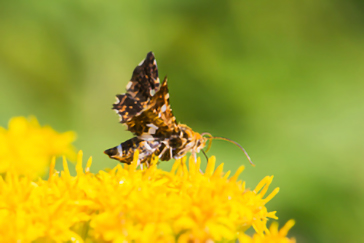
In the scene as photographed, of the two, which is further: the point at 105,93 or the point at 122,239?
the point at 105,93

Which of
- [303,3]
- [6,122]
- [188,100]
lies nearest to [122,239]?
[6,122]

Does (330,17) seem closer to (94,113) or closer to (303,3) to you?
(303,3)

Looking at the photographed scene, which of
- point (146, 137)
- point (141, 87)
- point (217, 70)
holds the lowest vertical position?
point (146, 137)

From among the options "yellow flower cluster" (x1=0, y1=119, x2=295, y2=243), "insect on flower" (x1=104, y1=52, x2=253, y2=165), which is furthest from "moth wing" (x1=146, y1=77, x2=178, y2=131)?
"yellow flower cluster" (x1=0, y1=119, x2=295, y2=243)

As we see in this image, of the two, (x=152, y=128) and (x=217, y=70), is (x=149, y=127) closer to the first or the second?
(x=152, y=128)

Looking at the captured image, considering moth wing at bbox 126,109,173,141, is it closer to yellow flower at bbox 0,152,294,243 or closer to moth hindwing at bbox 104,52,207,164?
moth hindwing at bbox 104,52,207,164

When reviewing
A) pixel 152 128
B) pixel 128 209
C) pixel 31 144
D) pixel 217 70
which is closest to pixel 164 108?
pixel 152 128
